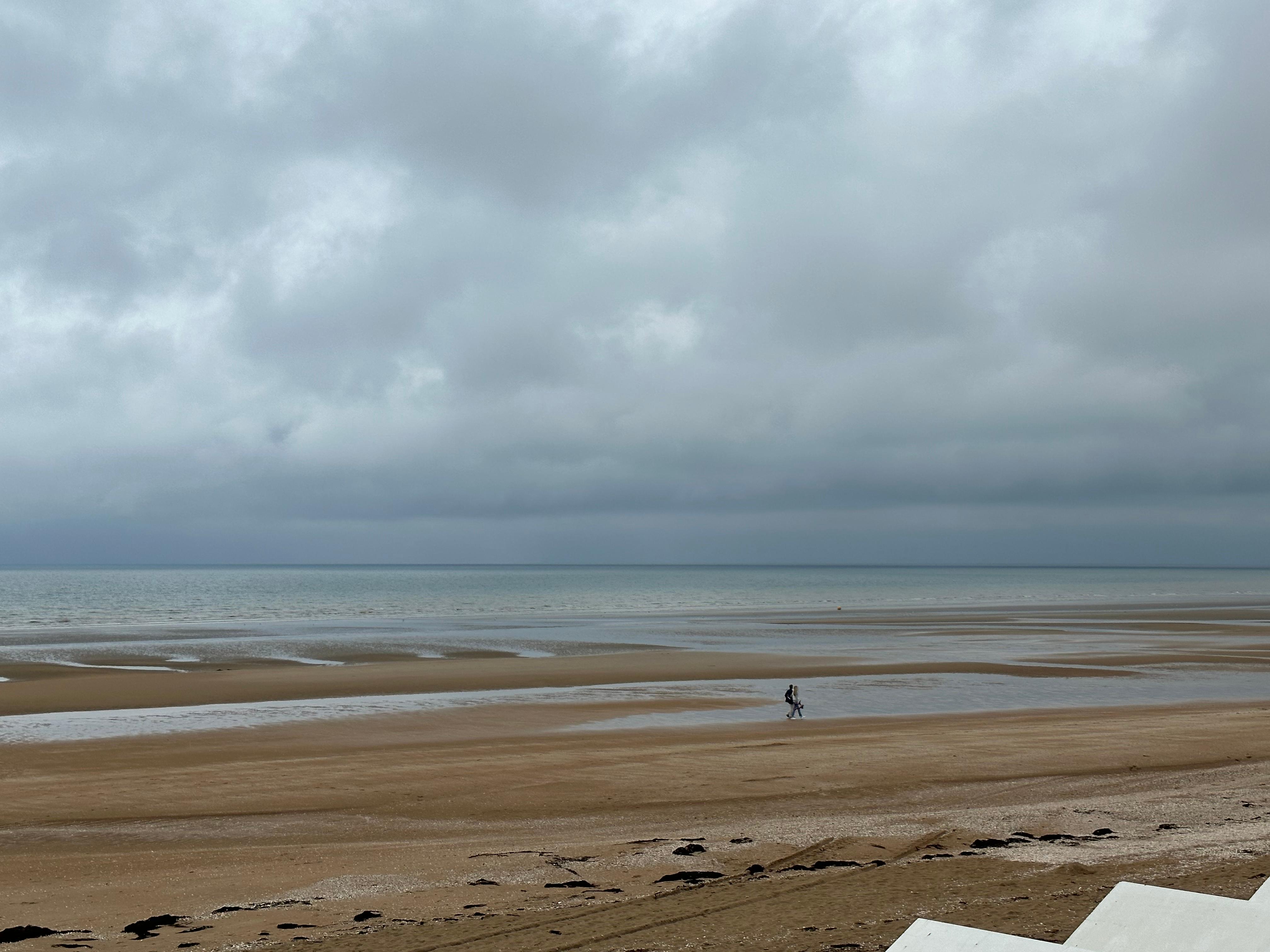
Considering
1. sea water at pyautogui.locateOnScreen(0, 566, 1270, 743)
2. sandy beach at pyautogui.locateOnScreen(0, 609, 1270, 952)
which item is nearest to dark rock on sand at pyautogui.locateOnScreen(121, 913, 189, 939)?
sandy beach at pyautogui.locateOnScreen(0, 609, 1270, 952)

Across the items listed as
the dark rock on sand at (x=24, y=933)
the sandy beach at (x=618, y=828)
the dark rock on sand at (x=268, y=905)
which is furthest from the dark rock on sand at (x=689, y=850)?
the dark rock on sand at (x=24, y=933)

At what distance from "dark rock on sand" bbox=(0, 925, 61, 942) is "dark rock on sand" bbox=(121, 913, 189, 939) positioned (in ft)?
1.91

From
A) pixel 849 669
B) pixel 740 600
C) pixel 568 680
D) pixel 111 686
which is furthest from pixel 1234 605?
pixel 111 686

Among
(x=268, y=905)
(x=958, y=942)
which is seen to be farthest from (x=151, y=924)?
(x=958, y=942)

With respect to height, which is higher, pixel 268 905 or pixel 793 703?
pixel 268 905

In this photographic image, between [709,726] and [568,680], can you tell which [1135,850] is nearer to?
[709,726]

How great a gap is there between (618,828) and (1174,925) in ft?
27.8

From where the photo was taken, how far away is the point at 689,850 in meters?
10.8

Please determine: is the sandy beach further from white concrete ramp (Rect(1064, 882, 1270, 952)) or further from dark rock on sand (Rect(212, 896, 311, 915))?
white concrete ramp (Rect(1064, 882, 1270, 952))

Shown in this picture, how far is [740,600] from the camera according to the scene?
342 ft

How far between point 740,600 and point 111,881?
95754 mm

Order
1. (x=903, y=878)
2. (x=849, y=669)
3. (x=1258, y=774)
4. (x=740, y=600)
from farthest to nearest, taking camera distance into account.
A: (x=740, y=600)
(x=849, y=669)
(x=1258, y=774)
(x=903, y=878)

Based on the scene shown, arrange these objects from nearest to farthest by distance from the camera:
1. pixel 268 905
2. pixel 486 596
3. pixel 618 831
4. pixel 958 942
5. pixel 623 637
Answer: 1. pixel 958 942
2. pixel 268 905
3. pixel 618 831
4. pixel 623 637
5. pixel 486 596

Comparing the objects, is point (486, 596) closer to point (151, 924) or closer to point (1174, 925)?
point (151, 924)
